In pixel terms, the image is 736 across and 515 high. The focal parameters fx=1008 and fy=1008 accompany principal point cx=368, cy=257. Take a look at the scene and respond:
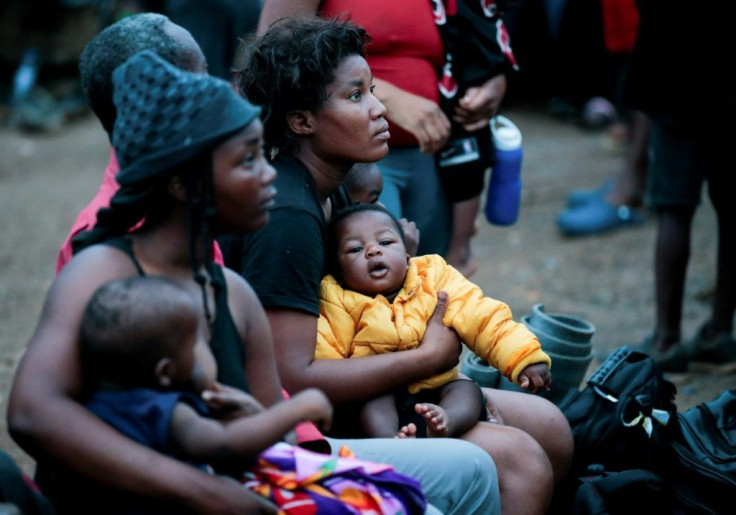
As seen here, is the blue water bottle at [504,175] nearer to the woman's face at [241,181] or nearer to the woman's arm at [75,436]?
the woman's face at [241,181]

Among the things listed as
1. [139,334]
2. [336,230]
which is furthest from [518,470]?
[139,334]

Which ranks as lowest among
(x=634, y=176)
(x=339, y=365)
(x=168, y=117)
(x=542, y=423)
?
(x=634, y=176)

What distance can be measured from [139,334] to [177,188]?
1.25 feet

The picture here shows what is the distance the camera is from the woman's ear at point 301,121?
3008 millimetres

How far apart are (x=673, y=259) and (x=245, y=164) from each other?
10.4 feet

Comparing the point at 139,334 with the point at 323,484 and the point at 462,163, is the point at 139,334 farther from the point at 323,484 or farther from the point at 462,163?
the point at 462,163

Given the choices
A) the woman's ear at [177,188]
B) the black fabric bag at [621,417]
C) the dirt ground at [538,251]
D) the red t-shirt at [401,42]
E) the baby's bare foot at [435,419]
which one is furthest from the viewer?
the dirt ground at [538,251]

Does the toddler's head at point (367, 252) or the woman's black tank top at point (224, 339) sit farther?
the toddler's head at point (367, 252)

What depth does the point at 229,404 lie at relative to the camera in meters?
2.12

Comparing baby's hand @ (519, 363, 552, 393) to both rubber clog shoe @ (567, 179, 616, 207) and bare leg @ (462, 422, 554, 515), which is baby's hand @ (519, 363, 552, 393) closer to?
bare leg @ (462, 422, 554, 515)

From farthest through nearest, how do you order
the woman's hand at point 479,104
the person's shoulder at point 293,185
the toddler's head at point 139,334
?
the woman's hand at point 479,104, the person's shoulder at point 293,185, the toddler's head at point 139,334

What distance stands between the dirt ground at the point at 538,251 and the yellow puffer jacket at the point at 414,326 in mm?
2046

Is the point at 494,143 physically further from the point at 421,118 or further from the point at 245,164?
the point at 245,164

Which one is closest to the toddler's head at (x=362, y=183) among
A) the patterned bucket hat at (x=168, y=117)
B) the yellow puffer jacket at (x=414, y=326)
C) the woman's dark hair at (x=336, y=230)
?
the woman's dark hair at (x=336, y=230)
